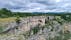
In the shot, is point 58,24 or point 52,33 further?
point 58,24

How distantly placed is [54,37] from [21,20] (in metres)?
0.83

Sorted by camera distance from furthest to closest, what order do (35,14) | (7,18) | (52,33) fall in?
(7,18)
(35,14)
(52,33)

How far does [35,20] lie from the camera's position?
4102 millimetres

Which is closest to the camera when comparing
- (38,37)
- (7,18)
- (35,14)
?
(38,37)

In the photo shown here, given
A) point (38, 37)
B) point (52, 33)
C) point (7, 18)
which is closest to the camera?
point (38, 37)

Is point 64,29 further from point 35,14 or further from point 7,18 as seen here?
point 7,18

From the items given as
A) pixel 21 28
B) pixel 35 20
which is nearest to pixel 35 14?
pixel 35 20

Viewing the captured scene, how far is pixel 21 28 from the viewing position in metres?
3.90

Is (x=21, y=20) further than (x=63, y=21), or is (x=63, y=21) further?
(x=63, y=21)

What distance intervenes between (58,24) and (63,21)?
196 mm

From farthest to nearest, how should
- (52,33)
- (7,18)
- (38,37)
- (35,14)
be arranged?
(7,18) < (35,14) < (52,33) < (38,37)

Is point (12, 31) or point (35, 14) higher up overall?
point (35, 14)

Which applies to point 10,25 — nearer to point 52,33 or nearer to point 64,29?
point 52,33

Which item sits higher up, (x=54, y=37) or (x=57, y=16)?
(x=57, y=16)
